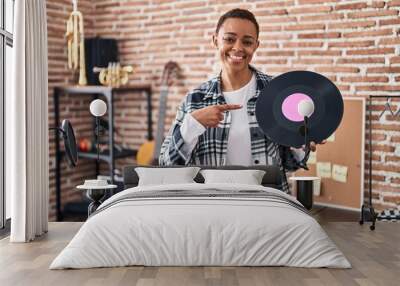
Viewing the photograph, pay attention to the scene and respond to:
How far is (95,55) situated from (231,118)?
2.72 metres

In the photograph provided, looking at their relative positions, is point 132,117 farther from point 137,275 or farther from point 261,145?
point 137,275

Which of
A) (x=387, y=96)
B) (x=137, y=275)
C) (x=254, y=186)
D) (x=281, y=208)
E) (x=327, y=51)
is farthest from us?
(x=327, y=51)

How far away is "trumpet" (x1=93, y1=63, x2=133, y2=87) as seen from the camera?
690 centimetres

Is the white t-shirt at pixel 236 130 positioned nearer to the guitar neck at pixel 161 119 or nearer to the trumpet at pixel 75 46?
the guitar neck at pixel 161 119

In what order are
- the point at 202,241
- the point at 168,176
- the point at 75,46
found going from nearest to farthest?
the point at 202,241
the point at 168,176
the point at 75,46

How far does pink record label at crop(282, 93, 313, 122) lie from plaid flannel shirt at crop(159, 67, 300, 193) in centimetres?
21

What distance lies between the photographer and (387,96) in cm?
566

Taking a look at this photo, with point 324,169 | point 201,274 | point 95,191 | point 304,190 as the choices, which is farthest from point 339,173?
point 201,274

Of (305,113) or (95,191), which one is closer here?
(305,113)

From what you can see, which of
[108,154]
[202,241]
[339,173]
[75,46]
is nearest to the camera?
[202,241]

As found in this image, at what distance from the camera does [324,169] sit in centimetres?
602

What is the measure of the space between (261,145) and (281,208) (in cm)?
91

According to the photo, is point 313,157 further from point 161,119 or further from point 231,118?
point 161,119

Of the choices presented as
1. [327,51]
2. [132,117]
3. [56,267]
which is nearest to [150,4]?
[132,117]
